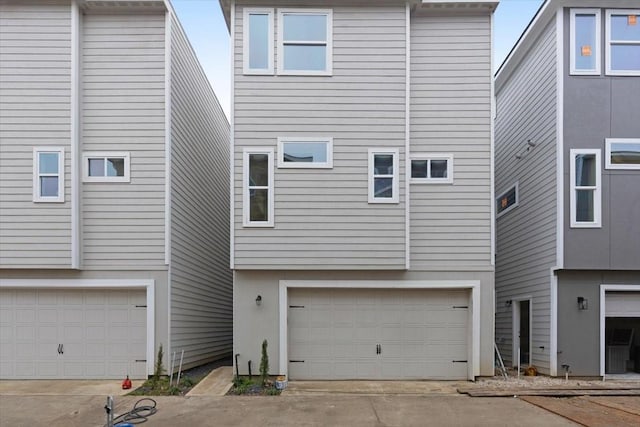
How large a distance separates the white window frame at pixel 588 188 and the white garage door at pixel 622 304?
1501 mm

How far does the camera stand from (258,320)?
9.58 meters

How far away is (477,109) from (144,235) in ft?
23.2

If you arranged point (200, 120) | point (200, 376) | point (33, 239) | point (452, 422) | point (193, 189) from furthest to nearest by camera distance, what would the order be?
point (200, 120) < point (193, 189) < point (200, 376) < point (33, 239) < point (452, 422)

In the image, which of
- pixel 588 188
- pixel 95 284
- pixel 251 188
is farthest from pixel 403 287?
pixel 95 284

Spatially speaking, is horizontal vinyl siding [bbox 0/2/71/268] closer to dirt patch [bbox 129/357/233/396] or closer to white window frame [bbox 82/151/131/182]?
white window frame [bbox 82/151/131/182]

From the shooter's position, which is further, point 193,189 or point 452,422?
point 193,189

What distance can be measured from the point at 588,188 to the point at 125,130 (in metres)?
9.25

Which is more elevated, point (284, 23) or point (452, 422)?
point (284, 23)

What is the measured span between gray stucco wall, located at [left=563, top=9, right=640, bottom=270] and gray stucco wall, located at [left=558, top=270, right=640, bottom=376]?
0.29 meters

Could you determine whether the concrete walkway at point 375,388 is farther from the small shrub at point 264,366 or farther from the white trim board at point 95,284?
the white trim board at point 95,284

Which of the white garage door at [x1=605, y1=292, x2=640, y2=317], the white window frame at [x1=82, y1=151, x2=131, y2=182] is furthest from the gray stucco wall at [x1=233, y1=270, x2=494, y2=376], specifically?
the white window frame at [x1=82, y1=151, x2=131, y2=182]

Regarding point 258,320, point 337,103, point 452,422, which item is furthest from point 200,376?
point 337,103

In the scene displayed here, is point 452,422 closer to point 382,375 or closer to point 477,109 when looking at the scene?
point 382,375

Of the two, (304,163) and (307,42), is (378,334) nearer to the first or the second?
(304,163)
